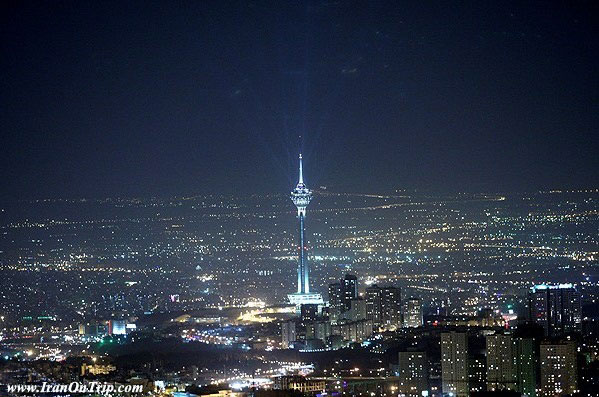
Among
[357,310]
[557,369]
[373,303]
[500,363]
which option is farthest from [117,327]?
[557,369]

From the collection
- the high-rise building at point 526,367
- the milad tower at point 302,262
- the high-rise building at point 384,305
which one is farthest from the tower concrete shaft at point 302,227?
the high-rise building at point 526,367

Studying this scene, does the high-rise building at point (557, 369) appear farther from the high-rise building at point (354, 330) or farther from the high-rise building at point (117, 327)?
the high-rise building at point (117, 327)

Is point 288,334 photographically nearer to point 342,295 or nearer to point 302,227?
point 342,295

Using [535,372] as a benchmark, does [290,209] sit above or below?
above

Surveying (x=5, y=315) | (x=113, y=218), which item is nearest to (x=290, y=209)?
(x=113, y=218)

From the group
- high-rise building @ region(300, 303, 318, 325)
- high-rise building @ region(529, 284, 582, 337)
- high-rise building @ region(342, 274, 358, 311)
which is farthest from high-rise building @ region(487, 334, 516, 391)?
high-rise building @ region(342, 274, 358, 311)

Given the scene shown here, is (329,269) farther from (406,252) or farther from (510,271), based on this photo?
(510,271)

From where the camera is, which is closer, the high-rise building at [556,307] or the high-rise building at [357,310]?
the high-rise building at [556,307]
